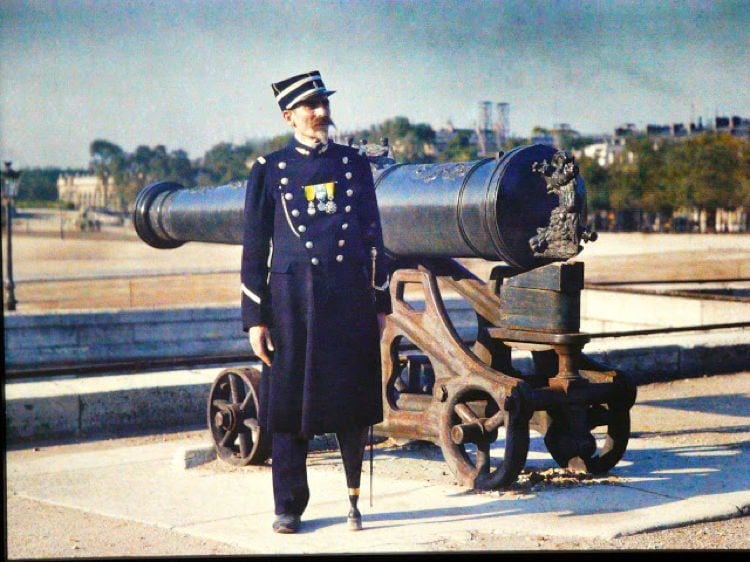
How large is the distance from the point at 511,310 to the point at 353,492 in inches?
63.5

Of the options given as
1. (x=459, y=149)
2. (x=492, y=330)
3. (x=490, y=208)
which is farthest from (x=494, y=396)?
(x=459, y=149)

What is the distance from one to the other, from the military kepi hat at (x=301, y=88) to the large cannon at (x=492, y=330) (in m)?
1.33

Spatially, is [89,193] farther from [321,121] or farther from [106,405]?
[321,121]

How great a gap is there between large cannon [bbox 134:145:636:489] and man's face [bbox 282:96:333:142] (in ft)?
3.96

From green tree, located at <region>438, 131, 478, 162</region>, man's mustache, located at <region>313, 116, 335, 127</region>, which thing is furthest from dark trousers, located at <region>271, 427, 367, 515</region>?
green tree, located at <region>438, 131, 478, 162</region>

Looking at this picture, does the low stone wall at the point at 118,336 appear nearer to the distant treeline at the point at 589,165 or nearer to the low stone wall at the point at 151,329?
the low stone wall at the point at 151,329

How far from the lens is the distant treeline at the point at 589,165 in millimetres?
8945

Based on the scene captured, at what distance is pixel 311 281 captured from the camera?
5535mm

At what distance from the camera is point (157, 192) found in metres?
8.96

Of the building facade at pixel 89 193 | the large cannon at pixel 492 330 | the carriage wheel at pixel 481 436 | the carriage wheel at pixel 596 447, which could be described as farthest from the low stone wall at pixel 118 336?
the building facade at pixel 89 193

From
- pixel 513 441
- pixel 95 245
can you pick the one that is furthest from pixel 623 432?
pixel 95 245

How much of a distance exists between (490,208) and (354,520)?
165cm

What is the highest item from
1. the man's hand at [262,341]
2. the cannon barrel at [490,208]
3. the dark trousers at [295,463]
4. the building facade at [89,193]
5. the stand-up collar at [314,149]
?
the building facade at [89,193]

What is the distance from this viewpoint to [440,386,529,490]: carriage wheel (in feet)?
21.2
